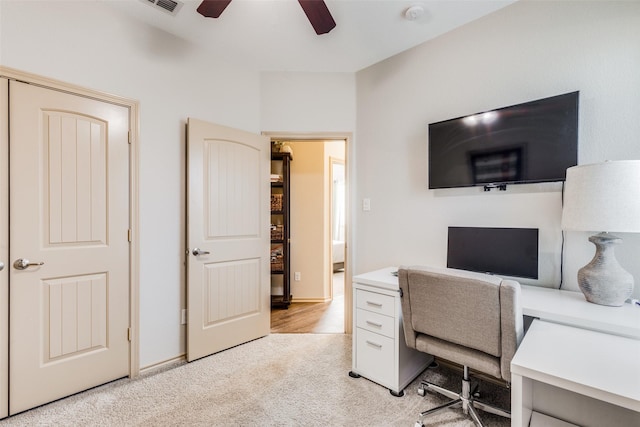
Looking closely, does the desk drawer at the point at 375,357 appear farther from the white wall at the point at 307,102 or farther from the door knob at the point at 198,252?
the white wall at the point at 307,102

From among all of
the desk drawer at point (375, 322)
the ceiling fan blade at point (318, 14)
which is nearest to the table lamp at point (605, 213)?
the desk drawer at point (375, 322)

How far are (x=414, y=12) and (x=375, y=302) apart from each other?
2060 millimetres

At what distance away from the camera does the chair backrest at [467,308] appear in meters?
1.36

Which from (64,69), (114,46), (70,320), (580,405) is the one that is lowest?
(580,405)

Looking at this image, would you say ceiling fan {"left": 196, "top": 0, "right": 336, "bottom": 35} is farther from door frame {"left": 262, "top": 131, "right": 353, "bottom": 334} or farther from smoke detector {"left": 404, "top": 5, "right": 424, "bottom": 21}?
door frame {"left": 262, "top": 131, "right": 353, "bottom": 334}

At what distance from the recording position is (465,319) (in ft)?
4.83

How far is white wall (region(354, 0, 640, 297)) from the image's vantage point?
1702 mm

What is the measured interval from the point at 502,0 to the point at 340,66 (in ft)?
4.52

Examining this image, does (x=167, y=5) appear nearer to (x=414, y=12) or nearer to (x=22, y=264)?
(x=414, y=12)

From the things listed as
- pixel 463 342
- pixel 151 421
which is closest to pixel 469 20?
pixel 463 342

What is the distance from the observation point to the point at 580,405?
56.9 inches

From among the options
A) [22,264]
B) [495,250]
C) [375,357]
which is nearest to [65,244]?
[22,264]

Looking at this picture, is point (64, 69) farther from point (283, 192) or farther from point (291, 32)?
point (283, 192)

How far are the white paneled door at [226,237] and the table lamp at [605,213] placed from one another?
2343 mm
